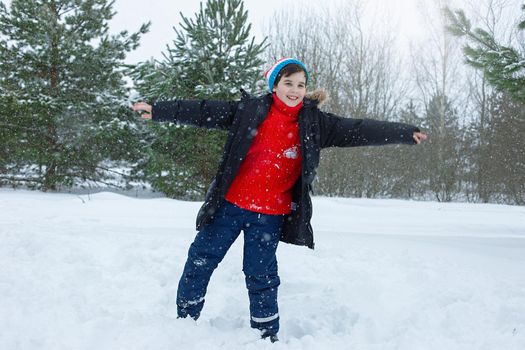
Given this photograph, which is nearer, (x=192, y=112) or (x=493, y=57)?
(x=192, y=112)

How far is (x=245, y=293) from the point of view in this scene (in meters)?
3.00

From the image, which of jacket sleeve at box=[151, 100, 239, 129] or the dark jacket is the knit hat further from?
jacket sleeve at box=[151, 100, 239, 129]

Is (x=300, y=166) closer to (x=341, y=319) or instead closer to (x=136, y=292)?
(x=341, y=319)

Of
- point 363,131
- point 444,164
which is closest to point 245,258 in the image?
point 363,131

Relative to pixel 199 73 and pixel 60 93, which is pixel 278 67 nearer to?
pixel 199 73

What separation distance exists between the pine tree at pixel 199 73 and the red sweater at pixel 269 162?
5932 millimetres

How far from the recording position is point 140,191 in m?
11.9

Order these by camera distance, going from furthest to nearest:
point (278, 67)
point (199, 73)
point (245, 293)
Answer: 1. point (199, 73)
2. point (245, 293)
3. point (278, 67)

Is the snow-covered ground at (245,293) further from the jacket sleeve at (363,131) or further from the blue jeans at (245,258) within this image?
the jacket sleeve at (363,131)

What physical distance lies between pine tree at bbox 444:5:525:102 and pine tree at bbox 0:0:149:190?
7.42 m

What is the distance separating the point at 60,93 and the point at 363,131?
30.5 ft

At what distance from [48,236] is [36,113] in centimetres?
661

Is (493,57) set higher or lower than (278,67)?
higher

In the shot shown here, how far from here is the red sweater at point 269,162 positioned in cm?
229
